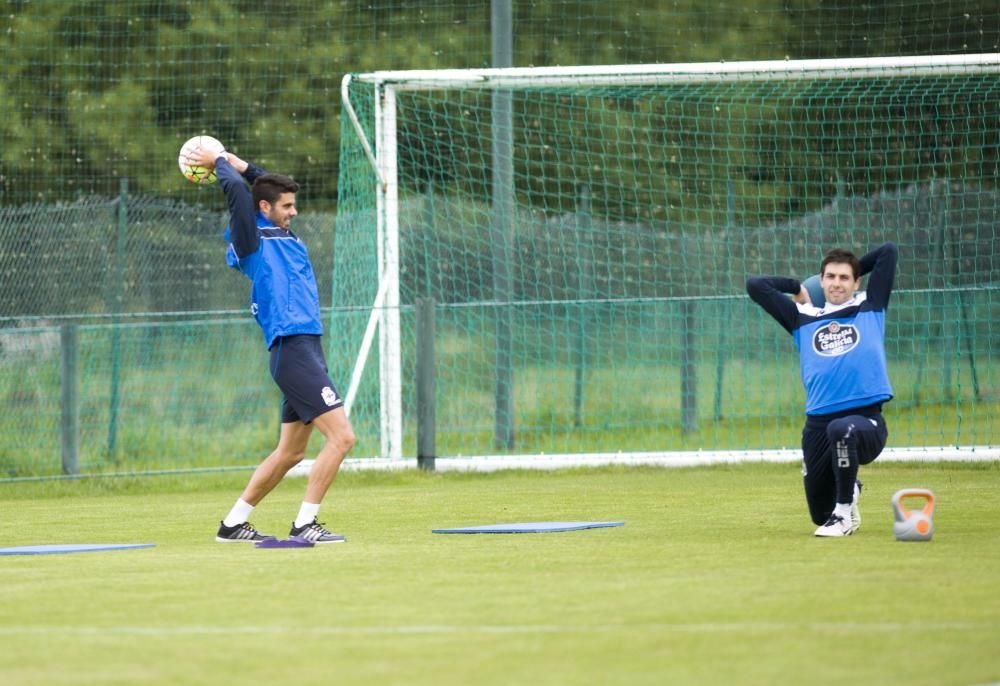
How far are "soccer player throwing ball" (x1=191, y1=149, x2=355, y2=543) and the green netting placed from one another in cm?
553

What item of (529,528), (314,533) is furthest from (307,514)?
(529,528)

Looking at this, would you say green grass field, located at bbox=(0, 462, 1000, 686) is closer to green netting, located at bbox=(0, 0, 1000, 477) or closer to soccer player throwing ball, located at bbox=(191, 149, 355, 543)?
soccer player throwing ball, located at bbox=(191, 149, 355, 543)

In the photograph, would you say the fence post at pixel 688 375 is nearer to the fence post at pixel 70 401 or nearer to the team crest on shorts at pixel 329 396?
the fence post at pixel 70 401

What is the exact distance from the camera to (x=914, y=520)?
820 cm

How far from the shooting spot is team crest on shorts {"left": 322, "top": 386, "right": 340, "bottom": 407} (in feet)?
30.1

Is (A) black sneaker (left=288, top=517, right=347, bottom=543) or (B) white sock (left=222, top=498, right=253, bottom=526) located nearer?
(A) black sneaker (left=288, top=517, right=347, bottom=543)

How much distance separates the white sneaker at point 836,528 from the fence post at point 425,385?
639 centimetres

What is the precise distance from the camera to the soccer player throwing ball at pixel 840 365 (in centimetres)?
895

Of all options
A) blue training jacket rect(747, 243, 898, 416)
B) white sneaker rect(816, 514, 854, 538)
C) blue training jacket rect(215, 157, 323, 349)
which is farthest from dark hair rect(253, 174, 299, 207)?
white sneaker rect(816, 514, 854, 538)

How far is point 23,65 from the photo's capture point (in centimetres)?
2209

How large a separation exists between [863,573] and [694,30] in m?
13.8

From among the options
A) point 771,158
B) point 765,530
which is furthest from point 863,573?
point 771,158

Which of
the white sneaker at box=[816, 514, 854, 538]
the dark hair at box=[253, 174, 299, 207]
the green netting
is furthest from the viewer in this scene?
the green netting

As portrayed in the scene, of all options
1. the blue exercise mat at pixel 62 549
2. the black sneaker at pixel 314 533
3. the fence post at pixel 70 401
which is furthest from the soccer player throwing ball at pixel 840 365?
the fence post at pixel 70 401
